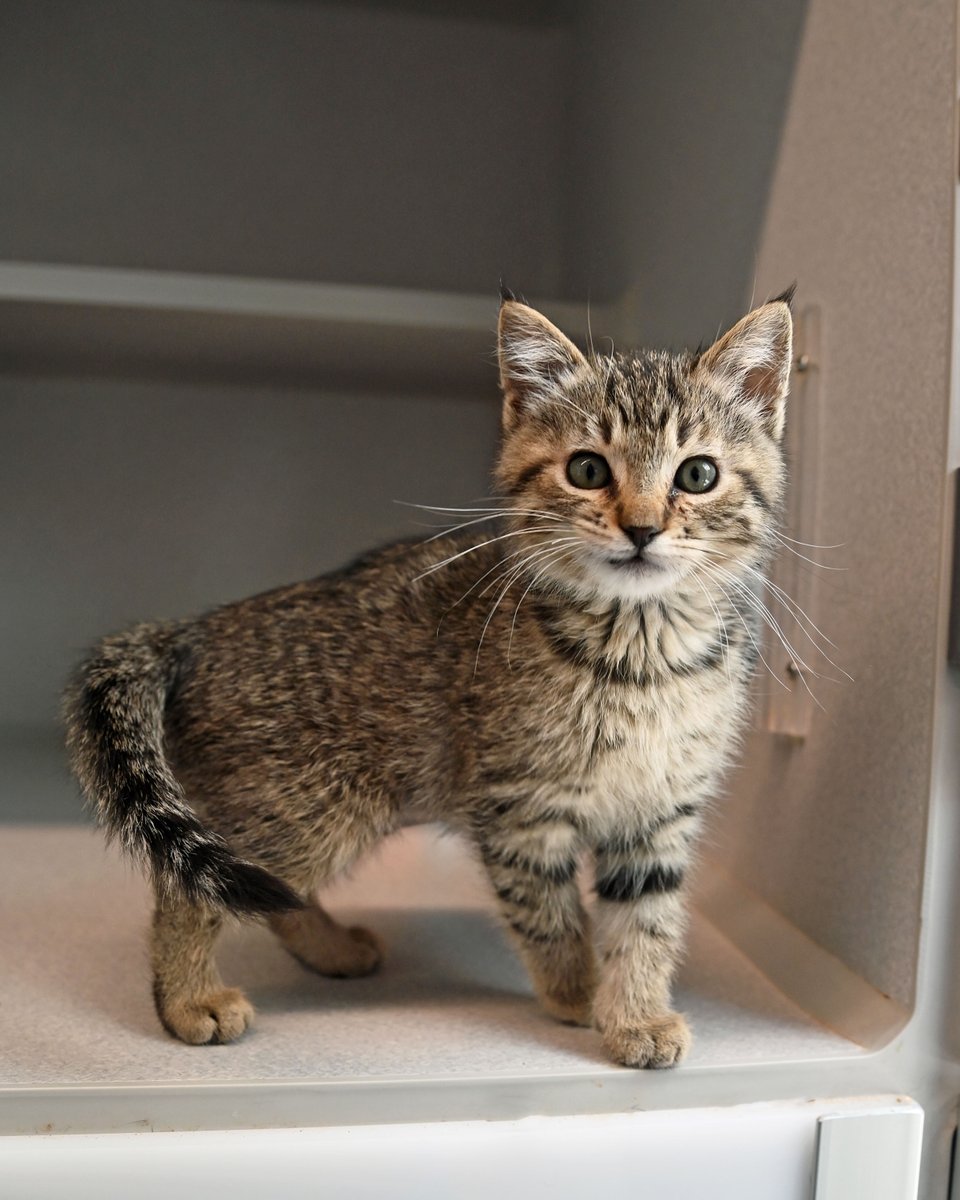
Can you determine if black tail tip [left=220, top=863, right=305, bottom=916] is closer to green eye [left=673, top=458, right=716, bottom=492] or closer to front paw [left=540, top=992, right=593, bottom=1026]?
front paw [left=540, top=992, right=593, bottom=1026]

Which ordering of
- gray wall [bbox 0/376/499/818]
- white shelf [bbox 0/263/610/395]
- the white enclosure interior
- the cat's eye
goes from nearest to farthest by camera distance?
the cat's eye < the white enclosure interior < white shelf [bbox 0/263/610/395] < gray wall [bbox 0/376/499/818]

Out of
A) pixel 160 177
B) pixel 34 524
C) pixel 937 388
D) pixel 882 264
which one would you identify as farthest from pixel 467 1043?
pixel 160 177

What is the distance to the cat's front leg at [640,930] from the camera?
96 centimetres

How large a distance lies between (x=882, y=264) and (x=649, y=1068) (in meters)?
0.78

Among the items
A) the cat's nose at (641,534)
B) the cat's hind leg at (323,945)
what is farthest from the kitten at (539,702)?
the cat's hind leg at (323,945)

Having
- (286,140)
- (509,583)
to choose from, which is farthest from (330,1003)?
(286,140)

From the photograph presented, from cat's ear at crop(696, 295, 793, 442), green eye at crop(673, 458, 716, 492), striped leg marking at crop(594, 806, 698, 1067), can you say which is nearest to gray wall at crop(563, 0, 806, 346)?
cat's ear at crop(696, 295, 793, 442)

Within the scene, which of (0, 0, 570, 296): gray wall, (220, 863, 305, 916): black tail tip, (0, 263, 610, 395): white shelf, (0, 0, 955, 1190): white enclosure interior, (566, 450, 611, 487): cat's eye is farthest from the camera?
(0, 0, 570, 296): gray wall

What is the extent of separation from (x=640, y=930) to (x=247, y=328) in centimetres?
90

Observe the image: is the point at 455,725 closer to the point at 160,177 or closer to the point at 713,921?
the point at 713,921

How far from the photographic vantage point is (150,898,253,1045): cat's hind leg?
37.6 inches

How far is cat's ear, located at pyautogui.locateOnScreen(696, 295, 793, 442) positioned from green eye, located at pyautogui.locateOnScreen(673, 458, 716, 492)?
102 millimetres

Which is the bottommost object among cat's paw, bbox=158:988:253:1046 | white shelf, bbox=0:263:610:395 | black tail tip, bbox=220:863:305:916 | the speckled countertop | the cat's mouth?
the speckled countertop

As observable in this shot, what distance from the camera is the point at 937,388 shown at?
3.15 feet
